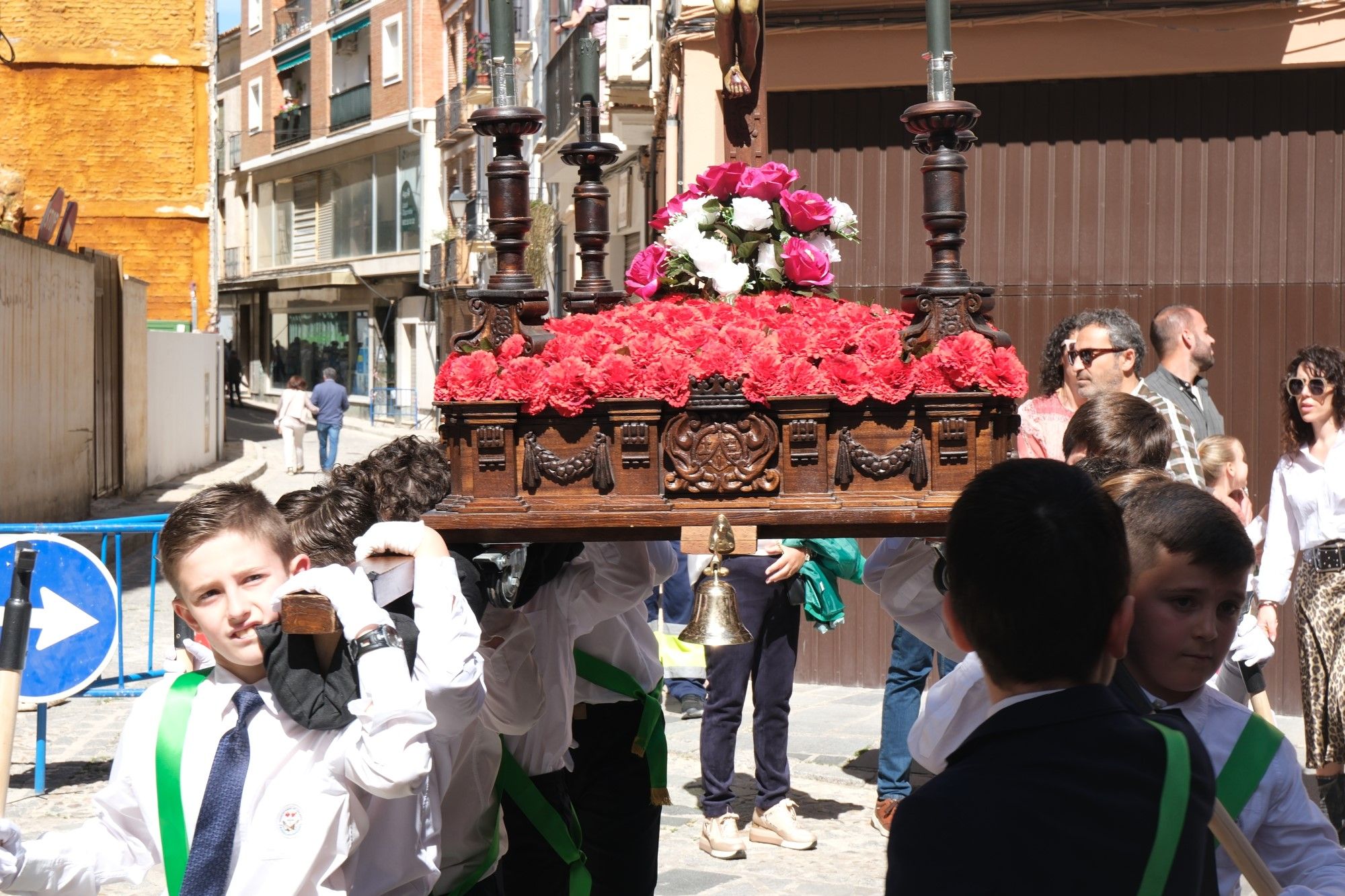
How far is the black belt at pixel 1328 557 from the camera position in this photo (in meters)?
5.76

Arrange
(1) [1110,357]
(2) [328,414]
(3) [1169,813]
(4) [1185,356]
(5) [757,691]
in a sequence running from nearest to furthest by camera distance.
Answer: (3) [1169,813] < (1) [1110,357] < (4) [1185,356] < (5) [757,691] < (2) [328,414]

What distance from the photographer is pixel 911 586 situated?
321cm

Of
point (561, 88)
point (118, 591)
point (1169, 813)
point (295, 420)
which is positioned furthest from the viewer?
point (295, 420)

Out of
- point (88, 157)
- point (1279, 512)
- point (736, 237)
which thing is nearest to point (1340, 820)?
point (1279, 512)

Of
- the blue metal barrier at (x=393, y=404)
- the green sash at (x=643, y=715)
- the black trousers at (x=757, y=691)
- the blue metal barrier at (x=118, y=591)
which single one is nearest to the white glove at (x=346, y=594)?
the green sash at (x=643, y=715)

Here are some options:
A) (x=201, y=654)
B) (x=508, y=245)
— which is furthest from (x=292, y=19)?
(x=201, y=654)

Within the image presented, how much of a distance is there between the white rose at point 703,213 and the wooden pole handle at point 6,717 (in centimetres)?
175

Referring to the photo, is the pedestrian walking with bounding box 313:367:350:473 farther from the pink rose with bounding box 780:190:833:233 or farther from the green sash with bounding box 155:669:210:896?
the green sash with bounding box 155:669:210:896

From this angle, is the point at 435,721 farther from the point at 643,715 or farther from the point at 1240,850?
the point at 643,715

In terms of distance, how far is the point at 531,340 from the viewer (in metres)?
3.05

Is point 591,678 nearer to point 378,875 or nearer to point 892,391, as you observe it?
point 378,875

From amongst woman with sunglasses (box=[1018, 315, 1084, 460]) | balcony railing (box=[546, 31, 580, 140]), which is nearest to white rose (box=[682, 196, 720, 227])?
woman with sunglasses (box=[1018, 315, 1084, 460])

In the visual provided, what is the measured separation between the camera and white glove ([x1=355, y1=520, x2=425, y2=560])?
9.10ft

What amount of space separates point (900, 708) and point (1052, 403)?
62.0 inches
